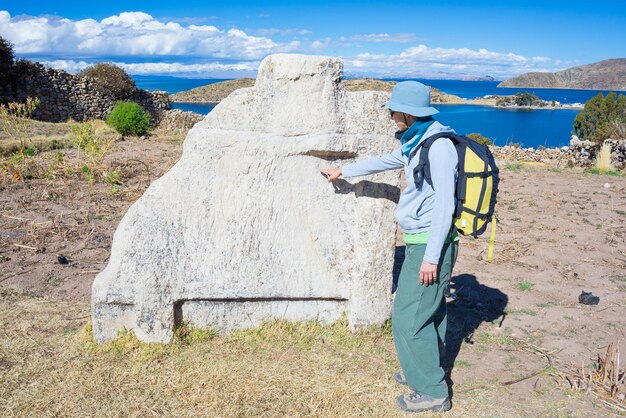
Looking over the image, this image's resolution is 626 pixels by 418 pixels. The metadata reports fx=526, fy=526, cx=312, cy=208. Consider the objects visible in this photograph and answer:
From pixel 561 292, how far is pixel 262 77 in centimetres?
377

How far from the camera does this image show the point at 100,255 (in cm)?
588

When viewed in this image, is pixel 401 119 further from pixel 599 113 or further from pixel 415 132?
pixel 599 113

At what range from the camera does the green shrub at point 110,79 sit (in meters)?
21.1

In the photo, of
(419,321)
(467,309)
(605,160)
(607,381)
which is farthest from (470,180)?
(605,160)

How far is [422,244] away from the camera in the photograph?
317cm

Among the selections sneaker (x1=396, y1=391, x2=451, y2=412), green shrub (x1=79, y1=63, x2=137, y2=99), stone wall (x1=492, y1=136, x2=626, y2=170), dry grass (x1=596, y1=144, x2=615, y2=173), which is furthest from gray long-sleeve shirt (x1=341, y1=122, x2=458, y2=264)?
green shrub (x1=79, y1=63, x2=137, y2=99)

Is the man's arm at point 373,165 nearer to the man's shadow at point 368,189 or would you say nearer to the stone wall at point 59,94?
the man's shadow at point 368,189

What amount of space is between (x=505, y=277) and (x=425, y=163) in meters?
3.36

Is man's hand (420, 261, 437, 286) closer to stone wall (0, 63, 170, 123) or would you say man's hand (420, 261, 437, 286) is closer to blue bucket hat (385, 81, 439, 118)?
blue bucket hat (385, 81, 439, 118)

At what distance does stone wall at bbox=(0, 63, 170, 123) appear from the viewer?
19.2 m

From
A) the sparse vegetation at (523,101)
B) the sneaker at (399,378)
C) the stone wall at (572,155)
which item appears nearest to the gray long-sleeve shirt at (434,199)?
the sneaker at (399,378)

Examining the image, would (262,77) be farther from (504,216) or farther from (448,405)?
(504,216)

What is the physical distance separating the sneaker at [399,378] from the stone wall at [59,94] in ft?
61.3

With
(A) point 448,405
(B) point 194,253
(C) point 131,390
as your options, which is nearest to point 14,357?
(C) point 131,390
